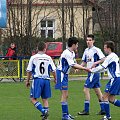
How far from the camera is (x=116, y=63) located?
1340 cm

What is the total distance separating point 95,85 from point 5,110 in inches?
107

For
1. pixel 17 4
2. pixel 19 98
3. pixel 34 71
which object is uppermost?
pixel 17 4

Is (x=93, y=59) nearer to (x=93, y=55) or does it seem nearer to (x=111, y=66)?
(x=93, y=55)

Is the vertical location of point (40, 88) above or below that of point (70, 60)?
below

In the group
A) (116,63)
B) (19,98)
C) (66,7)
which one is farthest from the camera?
(66,7)

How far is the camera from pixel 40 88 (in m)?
13.4

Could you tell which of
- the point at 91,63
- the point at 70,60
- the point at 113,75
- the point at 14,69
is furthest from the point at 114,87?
the point at 14,69

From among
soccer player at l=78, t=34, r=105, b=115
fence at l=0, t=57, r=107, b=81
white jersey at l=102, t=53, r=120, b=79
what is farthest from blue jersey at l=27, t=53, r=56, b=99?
fence at l=0, t=57, r=107, b=81

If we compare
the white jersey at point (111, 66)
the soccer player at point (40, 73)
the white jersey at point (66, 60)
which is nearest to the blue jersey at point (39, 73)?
the soccer player at point (40, 73)

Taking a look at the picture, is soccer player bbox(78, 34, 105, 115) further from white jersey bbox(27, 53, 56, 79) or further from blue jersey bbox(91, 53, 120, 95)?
white jersey bbox(27, 53, 56, 79)

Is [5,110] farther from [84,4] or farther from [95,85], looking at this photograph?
[84,4]

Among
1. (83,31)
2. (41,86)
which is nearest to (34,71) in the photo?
(41,86)

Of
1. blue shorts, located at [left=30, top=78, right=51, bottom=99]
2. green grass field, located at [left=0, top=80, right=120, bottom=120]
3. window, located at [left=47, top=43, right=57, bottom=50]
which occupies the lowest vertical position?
green grass field, located at [left=0, top=80, right=120, bottom=120]

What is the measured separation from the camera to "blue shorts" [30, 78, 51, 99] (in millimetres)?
13391
